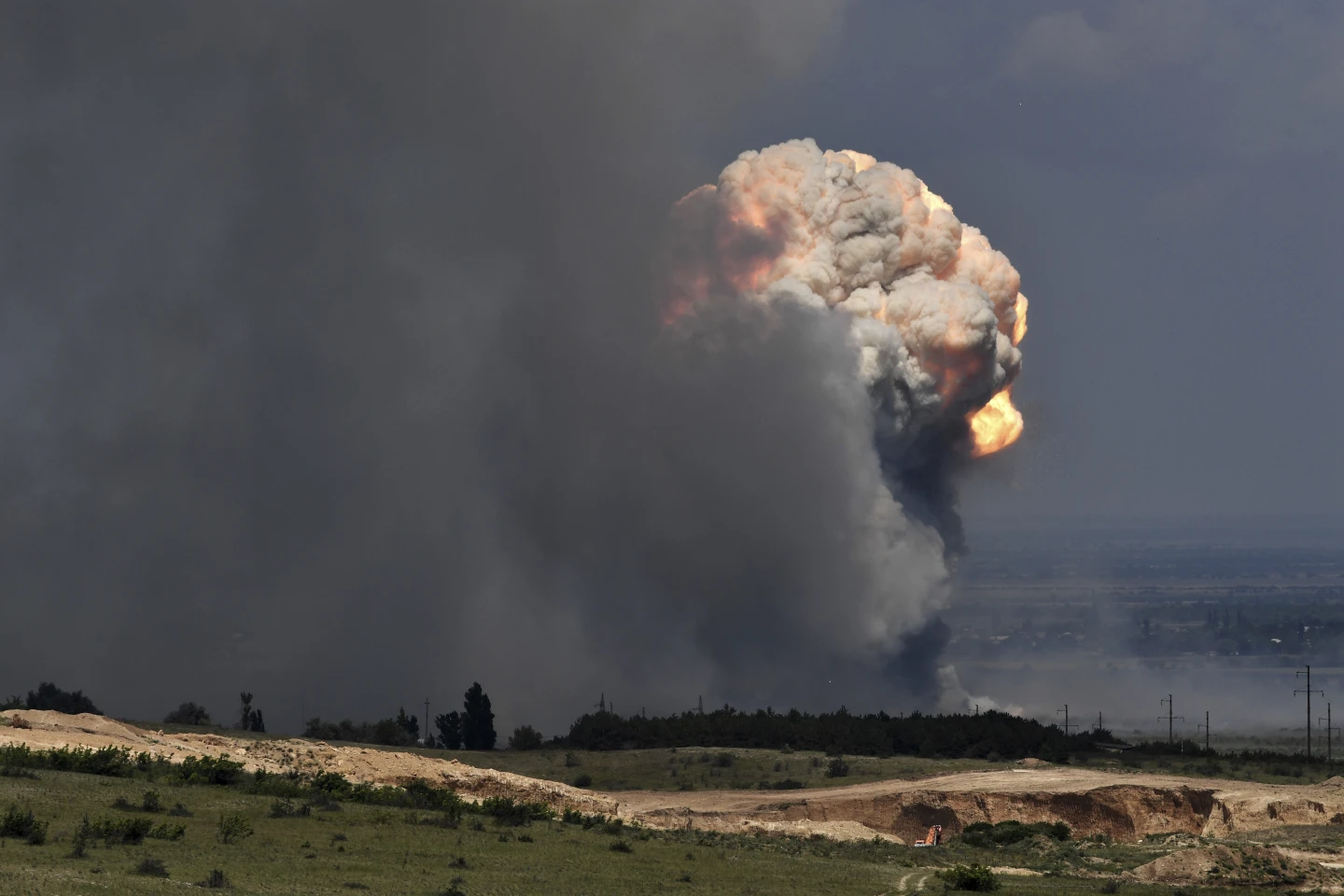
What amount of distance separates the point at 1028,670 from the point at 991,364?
74.4 m

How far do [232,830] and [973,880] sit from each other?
17.8 meters

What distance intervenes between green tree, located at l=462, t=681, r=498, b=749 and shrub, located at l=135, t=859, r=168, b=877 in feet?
234

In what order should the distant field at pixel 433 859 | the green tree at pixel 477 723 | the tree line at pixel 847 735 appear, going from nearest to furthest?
the distant field at pixel 433 859 < the tree line at pixel 847 735 < the green tree at pixel 477 723

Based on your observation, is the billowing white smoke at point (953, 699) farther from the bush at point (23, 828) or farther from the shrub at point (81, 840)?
the bush at point (23, 828)

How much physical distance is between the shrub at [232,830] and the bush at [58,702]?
54.9 metres

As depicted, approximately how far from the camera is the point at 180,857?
122 ft

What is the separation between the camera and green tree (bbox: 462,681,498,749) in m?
106

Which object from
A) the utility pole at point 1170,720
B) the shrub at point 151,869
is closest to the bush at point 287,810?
the shrub at point 151,869

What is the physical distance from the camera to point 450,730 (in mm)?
110000

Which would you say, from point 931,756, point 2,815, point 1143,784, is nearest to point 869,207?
point 931,756

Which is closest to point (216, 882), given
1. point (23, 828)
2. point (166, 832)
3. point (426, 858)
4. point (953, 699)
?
point (23, 828)

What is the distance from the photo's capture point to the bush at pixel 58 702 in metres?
94.0

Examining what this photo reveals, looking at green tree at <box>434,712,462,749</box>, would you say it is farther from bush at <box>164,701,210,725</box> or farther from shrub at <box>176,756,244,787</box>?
shrub at <box>176,756,244,787</box>

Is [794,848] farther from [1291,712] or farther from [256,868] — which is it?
[1291,712]
